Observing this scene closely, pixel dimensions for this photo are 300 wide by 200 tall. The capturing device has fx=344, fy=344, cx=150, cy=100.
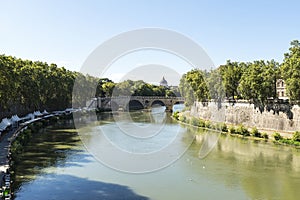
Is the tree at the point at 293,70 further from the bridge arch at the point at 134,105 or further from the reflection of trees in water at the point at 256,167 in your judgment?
the bridge arch at the point at 134,105

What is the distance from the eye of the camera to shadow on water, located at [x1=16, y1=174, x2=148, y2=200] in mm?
16516

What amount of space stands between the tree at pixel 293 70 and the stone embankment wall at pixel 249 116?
2.41 m

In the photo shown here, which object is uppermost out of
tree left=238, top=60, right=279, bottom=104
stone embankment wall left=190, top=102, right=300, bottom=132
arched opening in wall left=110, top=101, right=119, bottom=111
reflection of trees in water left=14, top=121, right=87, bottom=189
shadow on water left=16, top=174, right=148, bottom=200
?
tree left=238, top=60, right=279, bottom=104

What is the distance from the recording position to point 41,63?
54562 mm

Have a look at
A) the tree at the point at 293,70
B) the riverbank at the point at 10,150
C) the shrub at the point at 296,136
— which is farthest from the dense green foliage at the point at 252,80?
the riverbank at the point at 10,150

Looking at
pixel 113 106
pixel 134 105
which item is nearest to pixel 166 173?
pixel 113 106

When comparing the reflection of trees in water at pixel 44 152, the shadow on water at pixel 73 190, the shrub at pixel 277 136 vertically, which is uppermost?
the shrub at pixel 277 136

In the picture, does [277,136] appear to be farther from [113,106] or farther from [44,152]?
[113,106]

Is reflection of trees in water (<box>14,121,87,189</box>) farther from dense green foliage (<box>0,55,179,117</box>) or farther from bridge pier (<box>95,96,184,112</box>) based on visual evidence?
bridge pier (<box>95,96,184,112</box>)

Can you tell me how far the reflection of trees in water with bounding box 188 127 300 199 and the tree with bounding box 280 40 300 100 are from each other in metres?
5.24

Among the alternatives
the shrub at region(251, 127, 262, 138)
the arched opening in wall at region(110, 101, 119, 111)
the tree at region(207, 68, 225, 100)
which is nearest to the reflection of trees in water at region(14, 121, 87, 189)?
the shrub at region(251, 127, 262, 138)

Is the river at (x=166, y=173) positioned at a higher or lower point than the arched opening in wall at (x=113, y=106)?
lower

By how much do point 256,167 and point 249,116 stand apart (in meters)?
17.8

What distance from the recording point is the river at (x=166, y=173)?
1745cm
